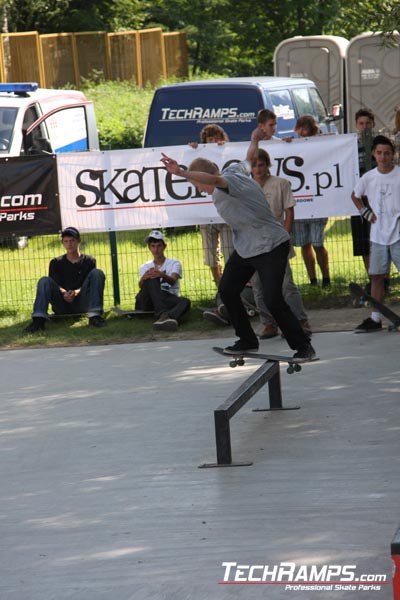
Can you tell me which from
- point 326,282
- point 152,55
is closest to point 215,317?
point 326,282

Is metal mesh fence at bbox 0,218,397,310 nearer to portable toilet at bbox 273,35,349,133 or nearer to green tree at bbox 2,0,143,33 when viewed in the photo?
portable toilet at bbox 273,35,349,133

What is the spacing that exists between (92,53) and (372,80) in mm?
16444

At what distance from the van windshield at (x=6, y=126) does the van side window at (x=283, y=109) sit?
12.8 feet

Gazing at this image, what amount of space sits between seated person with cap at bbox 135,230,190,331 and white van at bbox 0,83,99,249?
5255 millimetres

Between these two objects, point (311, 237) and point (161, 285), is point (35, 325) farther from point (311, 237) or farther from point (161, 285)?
point (311, 237)

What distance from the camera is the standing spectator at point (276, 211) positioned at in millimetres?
9969

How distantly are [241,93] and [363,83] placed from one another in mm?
6828

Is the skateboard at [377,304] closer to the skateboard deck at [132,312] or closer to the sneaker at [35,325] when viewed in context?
the skateboard deck at [132,312]

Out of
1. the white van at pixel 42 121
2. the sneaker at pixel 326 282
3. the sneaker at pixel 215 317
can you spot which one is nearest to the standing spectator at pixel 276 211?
the sneaker at pixel 215 317

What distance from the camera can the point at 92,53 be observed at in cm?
3616

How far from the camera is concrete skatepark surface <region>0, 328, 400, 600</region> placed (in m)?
5.18

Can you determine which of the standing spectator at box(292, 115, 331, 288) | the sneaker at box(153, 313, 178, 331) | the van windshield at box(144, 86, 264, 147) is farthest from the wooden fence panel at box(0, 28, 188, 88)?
the sneaker at box(153, 313, 178, 331)

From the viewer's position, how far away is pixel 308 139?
457 inches

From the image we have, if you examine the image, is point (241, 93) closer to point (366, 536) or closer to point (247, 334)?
point (247, 334)
